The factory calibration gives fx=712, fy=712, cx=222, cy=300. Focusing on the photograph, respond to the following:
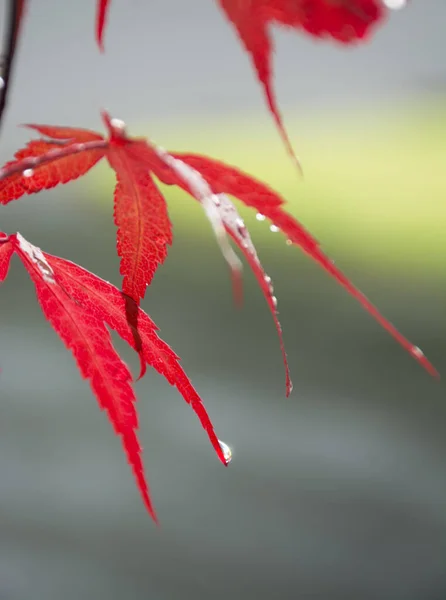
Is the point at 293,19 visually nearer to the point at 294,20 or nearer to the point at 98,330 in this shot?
the point at 294,20

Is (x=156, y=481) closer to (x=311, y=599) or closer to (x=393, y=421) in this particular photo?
(x=311, y=599)

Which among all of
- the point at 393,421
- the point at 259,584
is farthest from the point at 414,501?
the point at 259,584

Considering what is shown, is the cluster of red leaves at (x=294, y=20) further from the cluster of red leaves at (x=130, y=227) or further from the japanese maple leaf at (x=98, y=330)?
the japanese maple leaf at (x=98, y=330)

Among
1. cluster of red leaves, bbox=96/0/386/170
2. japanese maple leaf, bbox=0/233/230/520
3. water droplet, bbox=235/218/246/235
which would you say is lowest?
japanese maple leaf, bbox=0/233/230/520

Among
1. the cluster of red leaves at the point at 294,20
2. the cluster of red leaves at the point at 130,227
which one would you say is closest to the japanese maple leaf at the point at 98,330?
the cluster of red leaves at the point at 130,227

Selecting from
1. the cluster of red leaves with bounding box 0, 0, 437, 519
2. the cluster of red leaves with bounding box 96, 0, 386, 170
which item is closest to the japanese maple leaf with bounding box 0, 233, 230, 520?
the cluster of red leaves with bounding box 0, 0, 437, 519

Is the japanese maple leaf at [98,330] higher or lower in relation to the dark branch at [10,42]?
lower

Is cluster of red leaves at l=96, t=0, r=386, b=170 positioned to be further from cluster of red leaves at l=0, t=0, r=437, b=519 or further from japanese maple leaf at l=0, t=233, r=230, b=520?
japanese maple leaf at l=0, t=233, r=230, b=520
